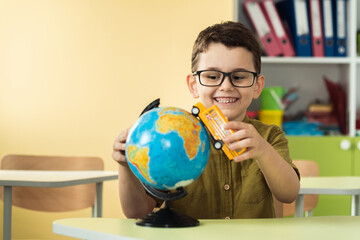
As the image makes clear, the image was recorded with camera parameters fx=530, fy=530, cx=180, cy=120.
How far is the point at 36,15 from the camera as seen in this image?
12.5 ft

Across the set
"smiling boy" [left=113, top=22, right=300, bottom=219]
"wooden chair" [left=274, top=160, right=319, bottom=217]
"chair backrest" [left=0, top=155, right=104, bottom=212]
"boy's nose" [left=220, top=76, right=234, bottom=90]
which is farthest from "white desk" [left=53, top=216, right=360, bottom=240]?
"chair backrest" [left=0, top=155, right=104, bottom=212]

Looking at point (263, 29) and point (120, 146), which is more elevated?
point (263, 29)

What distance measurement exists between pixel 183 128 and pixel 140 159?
107mm

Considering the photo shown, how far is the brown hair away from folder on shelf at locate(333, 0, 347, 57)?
2183 millimetres

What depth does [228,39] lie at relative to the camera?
59.4 inches

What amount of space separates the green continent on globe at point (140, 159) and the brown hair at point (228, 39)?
0.54 meters

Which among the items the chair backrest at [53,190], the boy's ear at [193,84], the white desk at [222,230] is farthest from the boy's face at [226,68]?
the chair backrest at [53,190]

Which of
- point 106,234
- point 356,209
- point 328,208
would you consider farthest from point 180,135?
point 328,208

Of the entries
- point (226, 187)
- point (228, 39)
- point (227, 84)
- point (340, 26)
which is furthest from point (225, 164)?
point (340, 26)

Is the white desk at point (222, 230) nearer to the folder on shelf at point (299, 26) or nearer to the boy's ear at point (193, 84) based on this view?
the boy's ear at point (193, 84)

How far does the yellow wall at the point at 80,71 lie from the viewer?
12.5 feet

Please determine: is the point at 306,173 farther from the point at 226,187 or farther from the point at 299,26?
the point at 226,187

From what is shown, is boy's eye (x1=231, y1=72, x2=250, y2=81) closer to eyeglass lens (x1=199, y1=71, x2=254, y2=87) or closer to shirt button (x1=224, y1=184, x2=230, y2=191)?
eyeglass lens (x1=199, y1=71, x2=254, y2=87)

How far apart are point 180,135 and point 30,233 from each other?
2.99 meters
